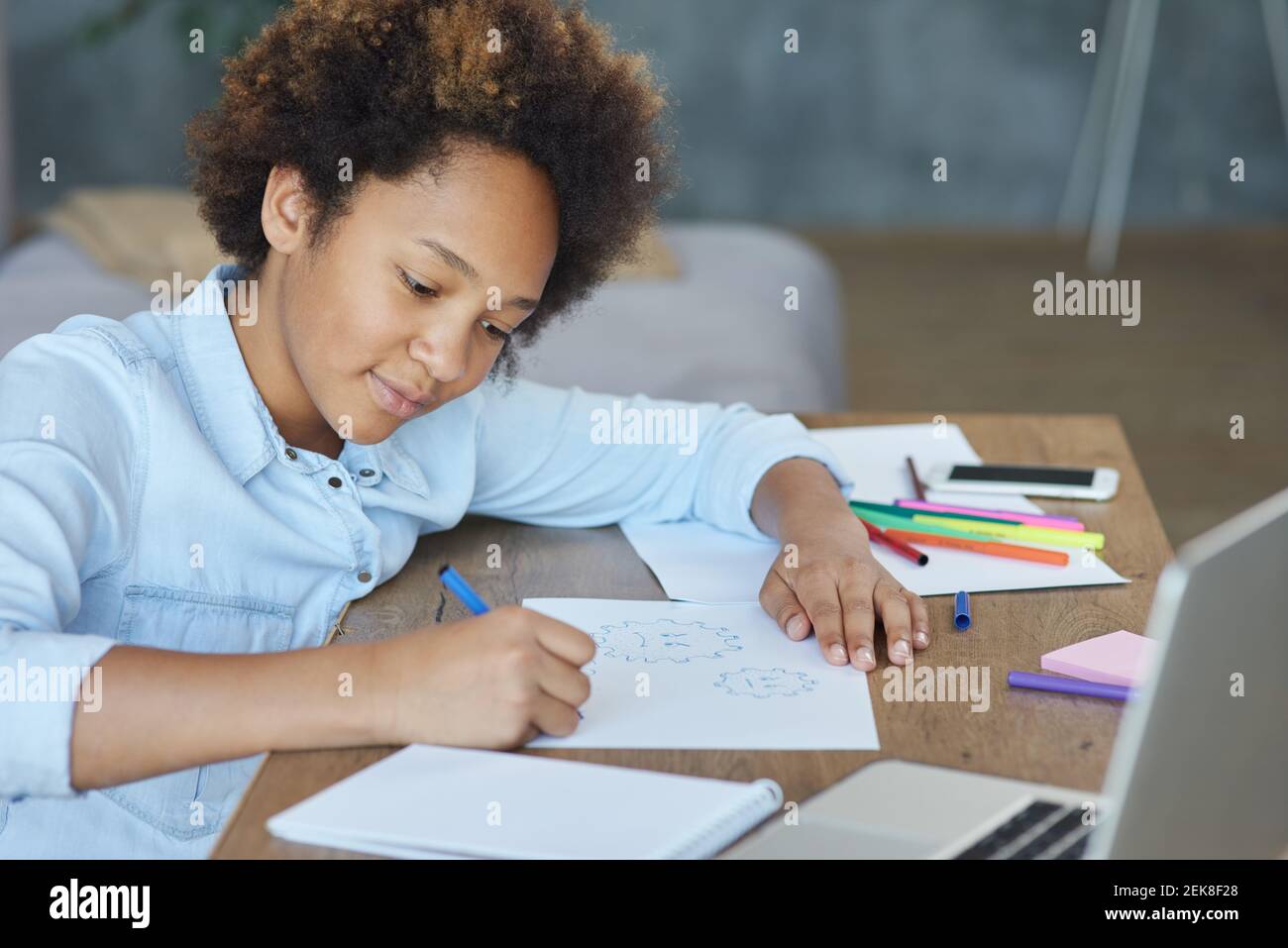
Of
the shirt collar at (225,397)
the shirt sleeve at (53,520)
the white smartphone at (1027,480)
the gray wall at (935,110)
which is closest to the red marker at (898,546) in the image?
the white smartphone at (1027,480)

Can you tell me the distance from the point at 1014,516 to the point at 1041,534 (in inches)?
1.2

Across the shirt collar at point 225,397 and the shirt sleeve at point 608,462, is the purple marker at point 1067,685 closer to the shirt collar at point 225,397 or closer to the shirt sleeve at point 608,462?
the shirt sleeve at point 608,462

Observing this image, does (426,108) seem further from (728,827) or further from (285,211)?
(728,827)

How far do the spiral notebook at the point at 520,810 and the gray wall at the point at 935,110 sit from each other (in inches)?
161

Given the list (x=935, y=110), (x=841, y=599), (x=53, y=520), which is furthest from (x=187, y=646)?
(x=935, y=110)

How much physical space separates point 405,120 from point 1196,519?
7.17ft

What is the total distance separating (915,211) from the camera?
16.1 ft

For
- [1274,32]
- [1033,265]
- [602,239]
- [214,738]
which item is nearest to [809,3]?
[1033,265]

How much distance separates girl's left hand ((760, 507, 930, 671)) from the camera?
97 cm

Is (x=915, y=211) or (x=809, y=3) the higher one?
(x=809, y=3)
